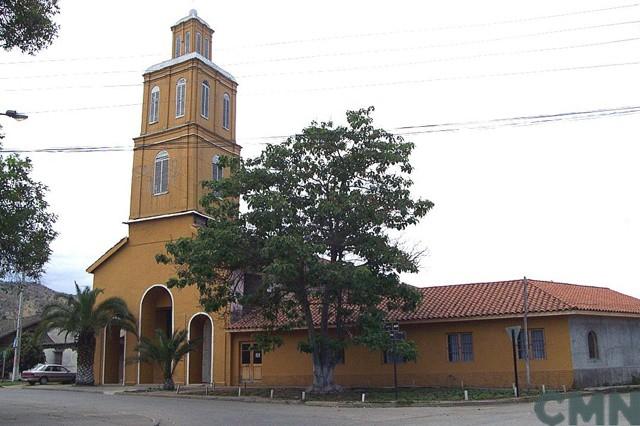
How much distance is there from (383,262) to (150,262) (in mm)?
18197

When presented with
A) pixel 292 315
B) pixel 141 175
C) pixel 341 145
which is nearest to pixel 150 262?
pixel 141 175

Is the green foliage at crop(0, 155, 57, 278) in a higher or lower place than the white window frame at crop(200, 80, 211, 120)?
lower

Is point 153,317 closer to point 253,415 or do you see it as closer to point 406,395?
point 406,395

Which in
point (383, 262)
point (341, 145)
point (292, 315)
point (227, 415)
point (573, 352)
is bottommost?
point (227, 415)

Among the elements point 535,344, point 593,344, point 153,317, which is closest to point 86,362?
point 153,317

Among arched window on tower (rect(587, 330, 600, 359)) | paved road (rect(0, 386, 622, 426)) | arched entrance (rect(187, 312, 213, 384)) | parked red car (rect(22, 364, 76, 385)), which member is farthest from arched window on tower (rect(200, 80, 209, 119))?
arched window on tower (rect(587, 330, 600, 359))

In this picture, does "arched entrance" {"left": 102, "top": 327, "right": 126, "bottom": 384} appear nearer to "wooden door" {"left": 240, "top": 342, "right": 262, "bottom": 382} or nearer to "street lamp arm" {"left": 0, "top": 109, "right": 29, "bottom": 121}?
"wooden door" {"left": 240, "top": 342, "right": 262, "bottom": 382}

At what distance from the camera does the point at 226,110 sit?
4253 centimetres

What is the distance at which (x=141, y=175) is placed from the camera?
133ft

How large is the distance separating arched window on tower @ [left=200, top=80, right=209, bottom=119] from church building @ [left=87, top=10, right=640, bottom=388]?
→ 10 cm

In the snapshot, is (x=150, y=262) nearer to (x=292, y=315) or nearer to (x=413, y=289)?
(x=292, y=315)

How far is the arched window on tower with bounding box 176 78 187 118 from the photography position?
40031 mm

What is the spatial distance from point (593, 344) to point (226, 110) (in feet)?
86.6

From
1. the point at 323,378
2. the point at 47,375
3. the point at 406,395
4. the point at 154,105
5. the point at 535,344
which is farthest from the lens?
the point at 154,105
